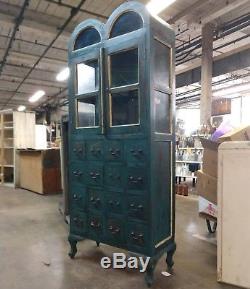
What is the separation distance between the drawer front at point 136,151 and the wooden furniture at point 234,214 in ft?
2.18

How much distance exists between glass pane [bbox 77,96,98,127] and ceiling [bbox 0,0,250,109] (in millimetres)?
2986

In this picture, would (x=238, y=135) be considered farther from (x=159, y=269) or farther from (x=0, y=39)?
(x=0, y=39)

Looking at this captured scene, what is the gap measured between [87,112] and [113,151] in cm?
69

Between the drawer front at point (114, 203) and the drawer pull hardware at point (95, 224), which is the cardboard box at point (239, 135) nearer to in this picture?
the drawer front at point (114, 203)

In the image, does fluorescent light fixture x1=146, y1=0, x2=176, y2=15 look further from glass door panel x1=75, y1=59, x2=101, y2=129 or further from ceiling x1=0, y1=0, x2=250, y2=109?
glass door panel x1=75, y1=59, x2=101, y2=129

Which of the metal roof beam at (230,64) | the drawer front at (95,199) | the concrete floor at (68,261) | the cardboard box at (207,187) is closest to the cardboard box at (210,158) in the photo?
the cardboard box at (207,187)

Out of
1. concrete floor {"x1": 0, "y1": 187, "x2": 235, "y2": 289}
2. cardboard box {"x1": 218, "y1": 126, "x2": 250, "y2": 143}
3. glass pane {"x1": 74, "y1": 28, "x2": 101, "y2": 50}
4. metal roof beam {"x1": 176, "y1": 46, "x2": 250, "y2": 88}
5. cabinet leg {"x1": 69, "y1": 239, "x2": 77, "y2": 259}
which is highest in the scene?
metal roof beam {"x1": 176, "y1": 46, "x2": 250, "y2": 88}

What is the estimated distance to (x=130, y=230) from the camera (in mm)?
2131

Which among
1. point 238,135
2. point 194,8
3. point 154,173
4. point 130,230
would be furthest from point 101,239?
point 194,8

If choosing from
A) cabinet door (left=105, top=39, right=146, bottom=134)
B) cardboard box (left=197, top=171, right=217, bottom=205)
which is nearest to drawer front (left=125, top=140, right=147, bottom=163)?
cabinet door (left=105, top=39, right=146, bottom=134)

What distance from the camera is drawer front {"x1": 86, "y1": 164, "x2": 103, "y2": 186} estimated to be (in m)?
2.31

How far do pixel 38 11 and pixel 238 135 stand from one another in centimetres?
475

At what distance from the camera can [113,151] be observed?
2209mm

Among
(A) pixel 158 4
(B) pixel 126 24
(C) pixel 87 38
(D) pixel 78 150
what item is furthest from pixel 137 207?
(A) pixel 158 4
